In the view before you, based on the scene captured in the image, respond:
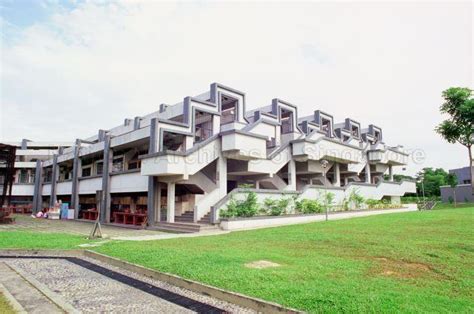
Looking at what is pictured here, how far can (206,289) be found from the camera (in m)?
6.41

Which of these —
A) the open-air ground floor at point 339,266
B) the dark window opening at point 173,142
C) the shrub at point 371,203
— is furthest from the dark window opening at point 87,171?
the shrub at point 371,203

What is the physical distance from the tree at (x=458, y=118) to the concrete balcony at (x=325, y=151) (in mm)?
12104

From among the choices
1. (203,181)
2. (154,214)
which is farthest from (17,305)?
(203,181)

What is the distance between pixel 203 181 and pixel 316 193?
28.0 ft

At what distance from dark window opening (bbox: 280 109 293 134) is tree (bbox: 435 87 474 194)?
731 inches

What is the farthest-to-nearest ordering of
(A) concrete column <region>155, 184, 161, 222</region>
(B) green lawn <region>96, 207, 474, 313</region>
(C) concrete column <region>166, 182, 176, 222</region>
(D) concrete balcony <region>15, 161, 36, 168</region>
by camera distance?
(D) concrete balcony <region>15, 161, 36, 168</region> < (A) concrete column <region>155, 184, 161, 222</region> < (C) concrete column <region>166, 182, 176, 222</region> < (B) green lawn <region>96, 207, 474, 313</region>

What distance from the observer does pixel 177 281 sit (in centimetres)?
718

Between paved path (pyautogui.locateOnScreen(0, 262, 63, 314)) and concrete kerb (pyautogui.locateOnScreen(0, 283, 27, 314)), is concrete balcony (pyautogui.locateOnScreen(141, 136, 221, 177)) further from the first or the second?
concrete kerb (pyautogui.locateOnScreen(0, 283, 27, 314))

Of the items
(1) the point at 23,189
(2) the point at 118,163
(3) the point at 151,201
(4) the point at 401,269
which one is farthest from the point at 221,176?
(1) the point at 23,189

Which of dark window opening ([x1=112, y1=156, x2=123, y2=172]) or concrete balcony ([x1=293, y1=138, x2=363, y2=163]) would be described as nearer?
concrete balcony ([x1=293, y1=138, x2=363, y2=163])

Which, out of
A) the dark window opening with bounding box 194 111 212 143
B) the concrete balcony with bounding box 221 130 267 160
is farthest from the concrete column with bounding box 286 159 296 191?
the dark window opening with bounding box 194 111 212 143

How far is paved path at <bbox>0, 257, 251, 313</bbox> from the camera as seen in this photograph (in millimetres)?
5743

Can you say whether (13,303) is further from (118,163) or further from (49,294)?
(118,163)

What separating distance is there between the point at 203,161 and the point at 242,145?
2.69 m
